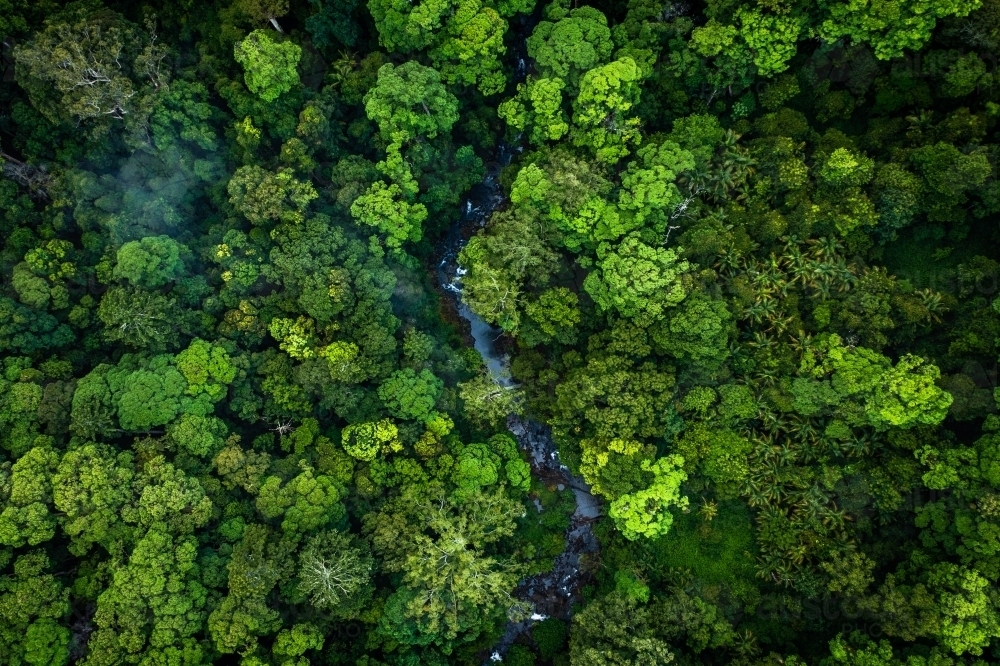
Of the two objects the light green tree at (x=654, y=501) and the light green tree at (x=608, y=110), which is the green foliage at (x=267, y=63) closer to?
the light green tree at (x=608, y=110)

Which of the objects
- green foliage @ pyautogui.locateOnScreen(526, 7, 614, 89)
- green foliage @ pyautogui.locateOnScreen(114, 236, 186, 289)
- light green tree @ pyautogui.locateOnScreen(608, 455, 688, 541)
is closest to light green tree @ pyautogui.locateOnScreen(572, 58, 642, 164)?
green foliage @ pyautogui.locateOnScreen(526, 7, 614, 89)

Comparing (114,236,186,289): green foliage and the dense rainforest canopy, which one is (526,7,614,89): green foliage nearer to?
the dense rainforest canopy

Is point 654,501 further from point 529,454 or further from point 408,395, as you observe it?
point 408,395

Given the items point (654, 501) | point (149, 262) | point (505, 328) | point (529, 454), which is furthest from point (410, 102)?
point (654, 501)

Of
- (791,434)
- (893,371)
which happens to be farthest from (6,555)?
(893,371)

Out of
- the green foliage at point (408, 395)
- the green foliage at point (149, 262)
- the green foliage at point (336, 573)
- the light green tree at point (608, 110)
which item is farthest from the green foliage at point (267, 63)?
the green foliage at point (336, 573)
